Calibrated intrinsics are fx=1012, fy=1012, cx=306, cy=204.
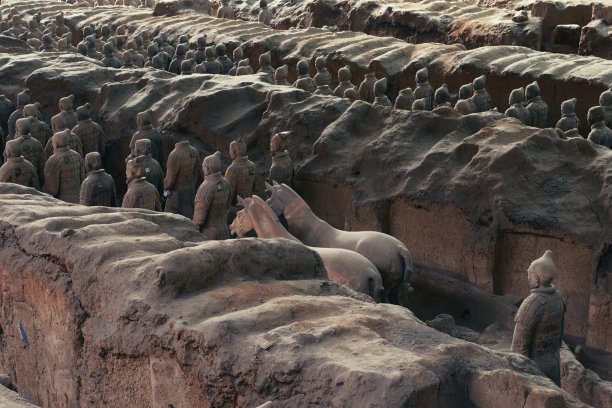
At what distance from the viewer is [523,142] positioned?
26.1ft

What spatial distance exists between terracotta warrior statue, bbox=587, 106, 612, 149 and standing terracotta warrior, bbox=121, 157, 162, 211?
4000 millimetres

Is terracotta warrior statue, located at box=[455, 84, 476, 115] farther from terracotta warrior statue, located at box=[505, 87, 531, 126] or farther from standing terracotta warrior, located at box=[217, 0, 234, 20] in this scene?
standing terracotta warrior, located at box=[217, 0, 234, 20]

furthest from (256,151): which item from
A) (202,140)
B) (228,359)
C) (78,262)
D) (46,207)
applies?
(228,359)

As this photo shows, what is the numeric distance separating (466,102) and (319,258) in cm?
527

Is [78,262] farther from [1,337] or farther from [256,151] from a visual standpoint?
[256,151]

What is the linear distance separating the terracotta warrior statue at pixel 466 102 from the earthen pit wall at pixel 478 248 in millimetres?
2162

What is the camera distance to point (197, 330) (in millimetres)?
4535

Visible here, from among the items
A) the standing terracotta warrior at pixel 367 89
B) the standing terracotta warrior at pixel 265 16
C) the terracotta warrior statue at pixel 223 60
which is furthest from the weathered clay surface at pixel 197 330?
the standing terracotta warrior at pixel 265 16

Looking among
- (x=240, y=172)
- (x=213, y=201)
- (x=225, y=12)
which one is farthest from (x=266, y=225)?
(x=225, y=12)

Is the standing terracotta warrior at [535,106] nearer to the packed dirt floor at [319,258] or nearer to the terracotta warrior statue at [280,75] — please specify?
the packed dirt floor at [319,258]

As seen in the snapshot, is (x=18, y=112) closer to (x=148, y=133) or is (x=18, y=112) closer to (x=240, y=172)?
(x=148, y=133)

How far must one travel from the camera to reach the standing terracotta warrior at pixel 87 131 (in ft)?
33.1

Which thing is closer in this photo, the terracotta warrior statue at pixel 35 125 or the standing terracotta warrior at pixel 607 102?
the standing terracotta warrior at pixel 607 102

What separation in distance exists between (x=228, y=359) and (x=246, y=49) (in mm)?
11465
